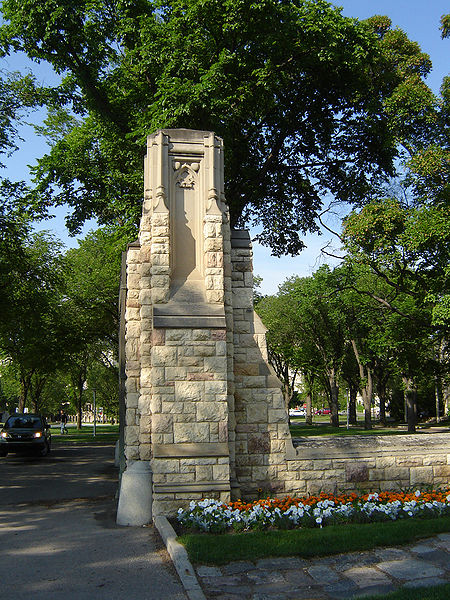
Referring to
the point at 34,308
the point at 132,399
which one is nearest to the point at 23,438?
the point at 34,308

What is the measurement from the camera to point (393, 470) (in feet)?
28.1

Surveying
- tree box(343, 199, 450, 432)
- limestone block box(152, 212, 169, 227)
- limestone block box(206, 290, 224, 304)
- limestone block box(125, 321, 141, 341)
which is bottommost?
limestone block box(125, 321, 141, 341)

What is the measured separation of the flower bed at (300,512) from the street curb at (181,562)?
37 cm

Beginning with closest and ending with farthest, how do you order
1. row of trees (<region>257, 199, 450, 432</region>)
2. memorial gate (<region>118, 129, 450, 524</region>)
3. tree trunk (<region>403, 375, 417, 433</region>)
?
memorial gate (<region>118, 129, 450, 524</region>), row of trees (<region>257, 199, 450, 432</region>), tree trunk (<region>403, 375, 417, 433</region>)

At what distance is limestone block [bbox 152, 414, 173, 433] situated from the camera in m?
7.69

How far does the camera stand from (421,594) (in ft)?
14.2

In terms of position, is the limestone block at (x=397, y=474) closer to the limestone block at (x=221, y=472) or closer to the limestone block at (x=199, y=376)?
the limestone block at (x=221, y=472)

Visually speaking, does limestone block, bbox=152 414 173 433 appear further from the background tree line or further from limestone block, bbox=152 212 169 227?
the background tree line

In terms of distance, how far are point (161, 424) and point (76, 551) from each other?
1976mm

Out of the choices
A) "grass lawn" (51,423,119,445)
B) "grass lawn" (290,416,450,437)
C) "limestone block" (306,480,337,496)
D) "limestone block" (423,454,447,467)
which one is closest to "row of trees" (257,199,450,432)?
"grass lawn" (290,416,450,437)

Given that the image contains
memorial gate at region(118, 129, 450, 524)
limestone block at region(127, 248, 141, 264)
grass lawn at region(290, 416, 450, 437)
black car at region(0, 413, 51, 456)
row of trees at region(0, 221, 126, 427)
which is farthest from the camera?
grass lawn at region(290, 416, 450, 437)

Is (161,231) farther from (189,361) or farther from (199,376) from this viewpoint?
(199,376)

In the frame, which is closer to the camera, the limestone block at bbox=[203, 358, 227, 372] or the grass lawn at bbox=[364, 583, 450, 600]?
the grass lawn at bbox=[364, 583, 450, 600]

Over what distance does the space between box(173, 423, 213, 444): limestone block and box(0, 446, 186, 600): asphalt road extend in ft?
4.13
